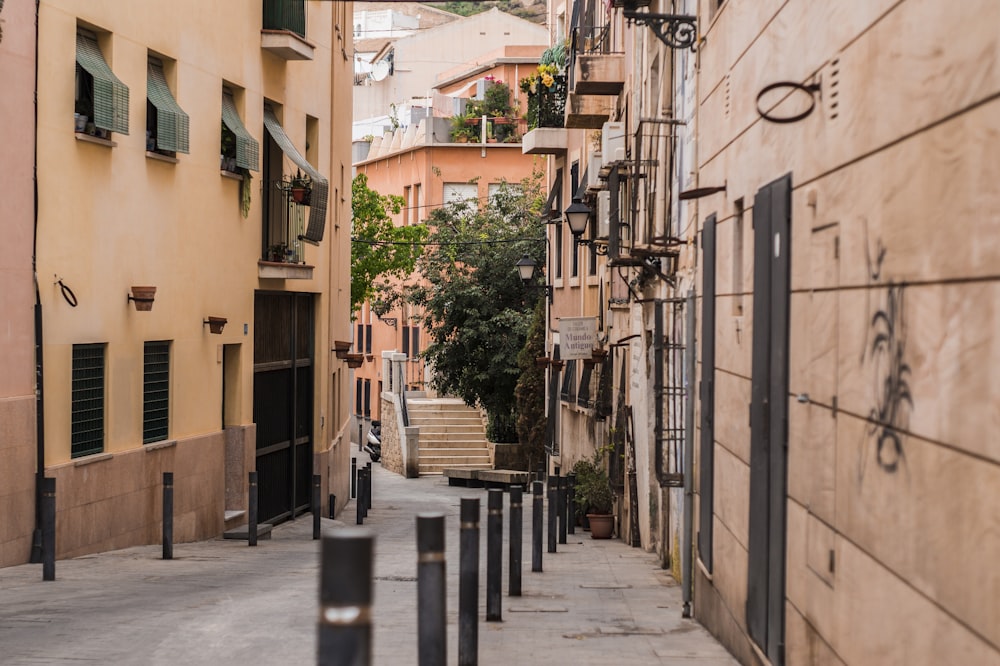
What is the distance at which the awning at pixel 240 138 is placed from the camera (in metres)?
20.4

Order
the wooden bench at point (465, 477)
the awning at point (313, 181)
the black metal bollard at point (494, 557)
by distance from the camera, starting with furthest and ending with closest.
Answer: the wooden bench at point (465, 477) < the awning at point (313, 181) < the black metal bollard at point (494, 557)

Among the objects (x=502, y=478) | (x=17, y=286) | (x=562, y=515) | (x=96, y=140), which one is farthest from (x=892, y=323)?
(x=502, y=478)

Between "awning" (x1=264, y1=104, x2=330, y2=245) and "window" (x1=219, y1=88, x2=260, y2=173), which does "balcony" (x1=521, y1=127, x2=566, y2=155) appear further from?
"window" (x1=219, y1=88, x2=260, y2=173)

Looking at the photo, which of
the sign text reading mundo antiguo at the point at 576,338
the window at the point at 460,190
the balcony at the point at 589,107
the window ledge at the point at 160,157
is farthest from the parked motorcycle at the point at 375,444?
the window ledge at the point at 160,157

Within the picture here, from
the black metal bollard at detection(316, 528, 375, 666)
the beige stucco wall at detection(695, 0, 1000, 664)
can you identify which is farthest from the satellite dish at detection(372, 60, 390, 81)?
the black metal bollard at detection(316, 528, 375, 666)

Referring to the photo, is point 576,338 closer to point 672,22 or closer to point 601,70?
point 601,70

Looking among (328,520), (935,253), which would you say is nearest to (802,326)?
(935,253)

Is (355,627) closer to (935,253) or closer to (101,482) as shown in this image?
(935,253)

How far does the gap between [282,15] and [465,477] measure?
20.9 meters

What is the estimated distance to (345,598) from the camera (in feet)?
11.7

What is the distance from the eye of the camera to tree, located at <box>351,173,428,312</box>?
44469mm

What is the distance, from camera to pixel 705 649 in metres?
9.45

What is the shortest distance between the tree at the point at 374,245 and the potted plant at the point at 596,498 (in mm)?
22169

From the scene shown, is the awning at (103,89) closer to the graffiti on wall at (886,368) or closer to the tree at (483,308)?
the graffiti on wall at (886,368)
